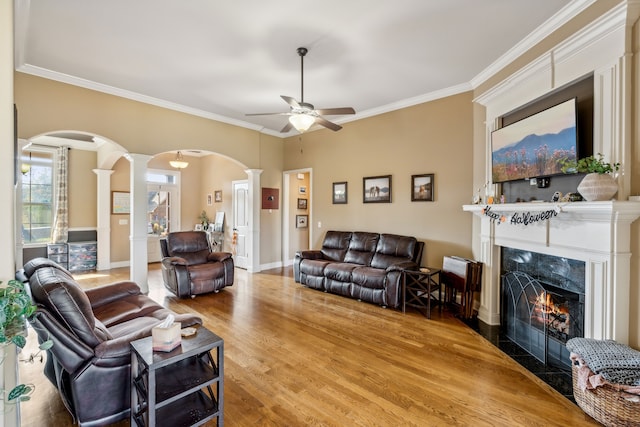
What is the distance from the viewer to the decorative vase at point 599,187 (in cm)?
220

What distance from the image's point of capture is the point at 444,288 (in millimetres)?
4492

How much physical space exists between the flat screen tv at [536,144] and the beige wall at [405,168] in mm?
829

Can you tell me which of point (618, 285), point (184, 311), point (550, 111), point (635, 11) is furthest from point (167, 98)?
point (618, 285)

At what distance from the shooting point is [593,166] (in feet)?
7.41

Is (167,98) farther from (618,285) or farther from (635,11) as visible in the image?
(618,285)

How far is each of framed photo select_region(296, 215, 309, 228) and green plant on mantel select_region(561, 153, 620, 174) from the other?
568 cm

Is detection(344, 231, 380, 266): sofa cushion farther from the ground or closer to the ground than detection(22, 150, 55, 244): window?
closer to the ground

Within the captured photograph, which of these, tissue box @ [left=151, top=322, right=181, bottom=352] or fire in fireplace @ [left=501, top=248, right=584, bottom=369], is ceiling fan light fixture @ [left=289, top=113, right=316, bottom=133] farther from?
fire in fireplace @ [left=501, top=248, right=584, bottom=369]

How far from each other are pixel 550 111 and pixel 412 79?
1837 mm

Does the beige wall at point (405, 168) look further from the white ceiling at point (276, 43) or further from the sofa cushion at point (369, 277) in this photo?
the sofa cushion at point (369, 277)

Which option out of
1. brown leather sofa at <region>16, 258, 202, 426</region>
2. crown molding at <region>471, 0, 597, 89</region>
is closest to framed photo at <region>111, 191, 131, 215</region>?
brown leather sofa at <region>16, 258, 202, 426</region>

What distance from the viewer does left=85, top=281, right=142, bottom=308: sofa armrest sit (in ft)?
9.71

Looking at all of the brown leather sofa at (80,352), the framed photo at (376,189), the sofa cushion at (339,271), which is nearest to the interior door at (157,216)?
the sofa cushion at (339,271)

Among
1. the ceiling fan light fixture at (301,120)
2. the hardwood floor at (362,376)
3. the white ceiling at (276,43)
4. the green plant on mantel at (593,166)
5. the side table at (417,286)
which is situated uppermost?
the white ceiling at (276,43)
